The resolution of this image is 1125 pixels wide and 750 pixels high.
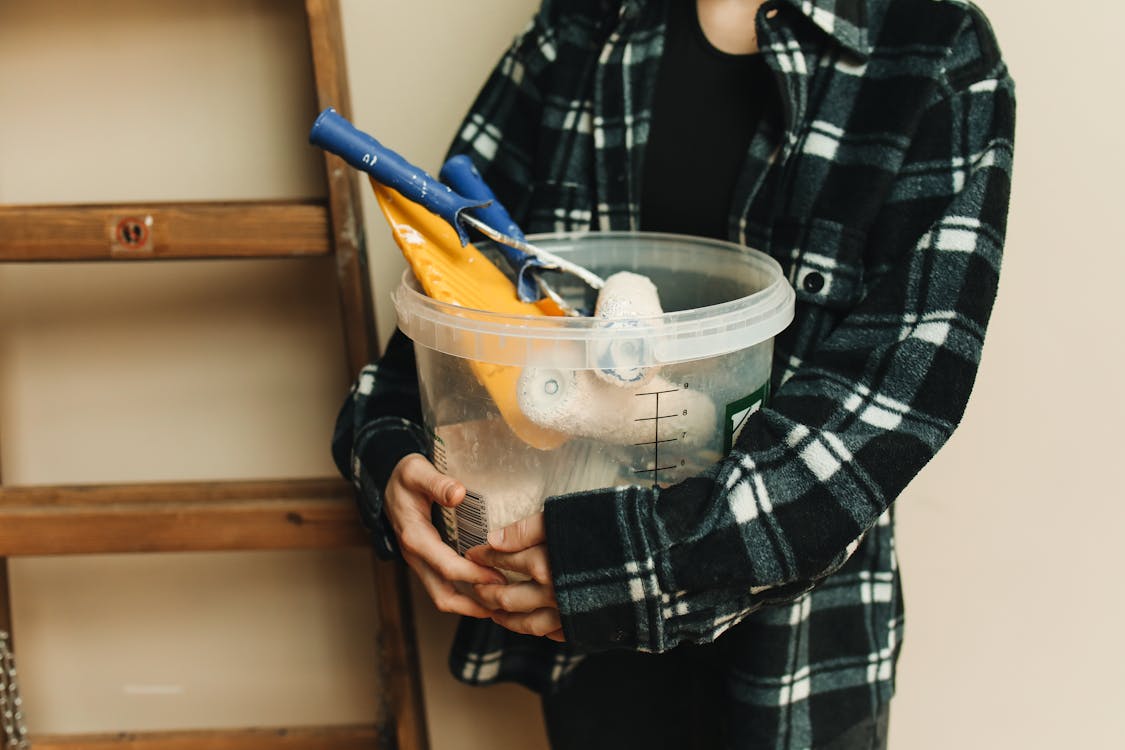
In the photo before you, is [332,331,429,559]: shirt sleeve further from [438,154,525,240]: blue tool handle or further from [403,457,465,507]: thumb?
[438,154,525,240]: blue tool handle

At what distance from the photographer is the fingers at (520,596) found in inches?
21.7

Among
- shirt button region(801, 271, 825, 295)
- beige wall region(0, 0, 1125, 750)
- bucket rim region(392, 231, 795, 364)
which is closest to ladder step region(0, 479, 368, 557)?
beige wall region(0, 0, 1125, 750)

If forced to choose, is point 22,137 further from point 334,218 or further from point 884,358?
point 884,358

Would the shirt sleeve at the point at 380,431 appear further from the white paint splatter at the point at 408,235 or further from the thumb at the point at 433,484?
the white paint splatter at the point at 408,235

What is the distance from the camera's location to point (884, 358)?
56cm

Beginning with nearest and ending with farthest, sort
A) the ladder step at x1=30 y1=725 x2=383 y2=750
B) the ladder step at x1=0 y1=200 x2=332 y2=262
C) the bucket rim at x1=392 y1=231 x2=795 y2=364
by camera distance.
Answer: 1. the bucket rim at x1=392 y1=231 x2=795 y2=364
2. the ladder step at x1=0 y1=200 x2=332 y2=262
3. the ladder step at x1=30 y1=725 x2=383 y2=750

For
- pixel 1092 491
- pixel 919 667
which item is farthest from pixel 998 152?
pixel 919 667

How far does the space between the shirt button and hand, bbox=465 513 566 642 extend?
0.81ft

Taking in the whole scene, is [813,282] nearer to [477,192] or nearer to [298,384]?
[477,192]

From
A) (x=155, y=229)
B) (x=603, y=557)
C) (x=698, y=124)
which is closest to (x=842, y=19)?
(x=698, y=124)

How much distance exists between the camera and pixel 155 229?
778 mm

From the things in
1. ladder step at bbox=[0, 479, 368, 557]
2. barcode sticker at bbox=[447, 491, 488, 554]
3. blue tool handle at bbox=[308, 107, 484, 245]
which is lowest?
ladder step at bbox=[0, 479, 368, 557]

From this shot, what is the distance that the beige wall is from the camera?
81 cm

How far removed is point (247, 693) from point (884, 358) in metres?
0.87
